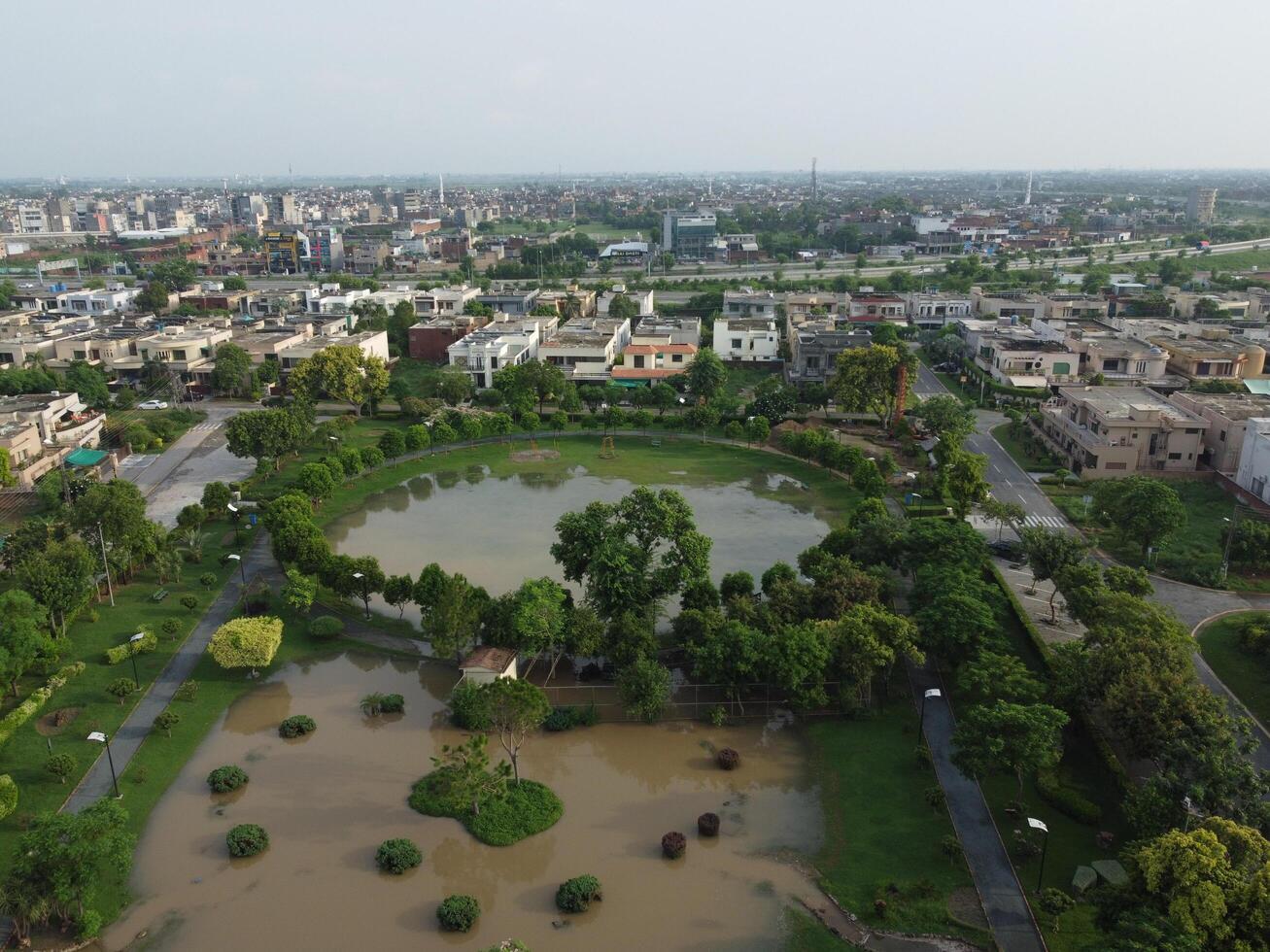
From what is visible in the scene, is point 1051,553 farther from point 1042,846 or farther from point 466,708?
point 466,708

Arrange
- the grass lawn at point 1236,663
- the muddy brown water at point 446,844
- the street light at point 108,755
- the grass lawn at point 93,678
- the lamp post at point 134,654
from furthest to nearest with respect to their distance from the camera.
A: the lamp post at point 134,654 < the grass lawn at point 1236,663 < the grass lawn at point 93,678 < the street light at point 108,755 < the muddy brown water at point 446,844

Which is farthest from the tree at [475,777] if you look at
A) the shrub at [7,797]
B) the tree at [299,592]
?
the tree at [299,592]

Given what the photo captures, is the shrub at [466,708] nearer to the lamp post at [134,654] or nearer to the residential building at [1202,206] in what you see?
the lamp post at [134,654]

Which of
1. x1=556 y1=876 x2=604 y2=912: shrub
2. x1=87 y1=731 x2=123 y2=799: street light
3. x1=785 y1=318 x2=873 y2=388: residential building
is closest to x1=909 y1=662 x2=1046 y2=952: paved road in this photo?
x1=556 y1=876 x2=604 y2=912: shrub

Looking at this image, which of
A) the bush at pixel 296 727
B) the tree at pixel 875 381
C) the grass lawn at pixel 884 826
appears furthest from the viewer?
the tree at pixel 875 381

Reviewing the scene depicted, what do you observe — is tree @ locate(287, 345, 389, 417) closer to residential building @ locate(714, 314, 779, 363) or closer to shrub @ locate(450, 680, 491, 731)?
residential building @ locate(714, 314, 779, 363)

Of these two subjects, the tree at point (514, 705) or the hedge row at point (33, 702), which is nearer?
the tree at point (514, 705)
